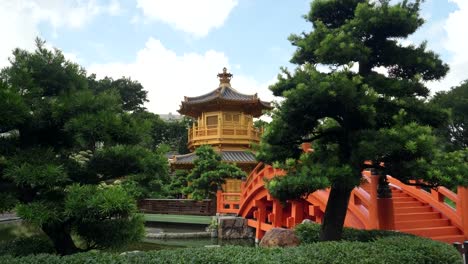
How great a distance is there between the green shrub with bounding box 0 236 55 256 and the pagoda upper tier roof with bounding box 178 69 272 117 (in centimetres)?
1898

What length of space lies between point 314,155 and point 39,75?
13.2 feet

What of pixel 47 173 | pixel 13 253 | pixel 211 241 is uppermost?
pixel 47 173

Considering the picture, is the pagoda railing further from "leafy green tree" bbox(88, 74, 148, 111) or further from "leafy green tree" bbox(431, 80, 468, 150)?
"leafy green tree" bbox(88, 74, 148, 111)

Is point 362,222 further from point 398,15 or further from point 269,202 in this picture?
point 269,202

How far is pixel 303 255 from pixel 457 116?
24.1 meters

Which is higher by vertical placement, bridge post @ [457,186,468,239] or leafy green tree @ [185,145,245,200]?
leafy green tree @ [185,145,245,200]

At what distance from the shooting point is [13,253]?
15.8ft

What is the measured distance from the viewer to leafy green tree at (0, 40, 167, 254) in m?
3.93

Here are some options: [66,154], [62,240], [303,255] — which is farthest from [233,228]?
[66,154]

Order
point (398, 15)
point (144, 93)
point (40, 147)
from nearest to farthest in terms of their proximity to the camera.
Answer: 1. point (40, 147)
2. point (398, 15)
3. point (144, 93)

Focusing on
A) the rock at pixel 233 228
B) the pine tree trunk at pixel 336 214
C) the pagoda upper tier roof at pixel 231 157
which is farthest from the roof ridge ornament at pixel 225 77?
the pine tree trunk at pixel 336 214

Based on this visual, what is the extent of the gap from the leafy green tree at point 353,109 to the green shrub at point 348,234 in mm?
632

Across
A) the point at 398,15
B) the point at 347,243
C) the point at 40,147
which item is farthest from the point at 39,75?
the point at 398,15

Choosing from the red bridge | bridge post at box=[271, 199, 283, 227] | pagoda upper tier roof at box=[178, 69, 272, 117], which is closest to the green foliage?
pagoda upper tier roof at box=[178, 69, 272, 117]
